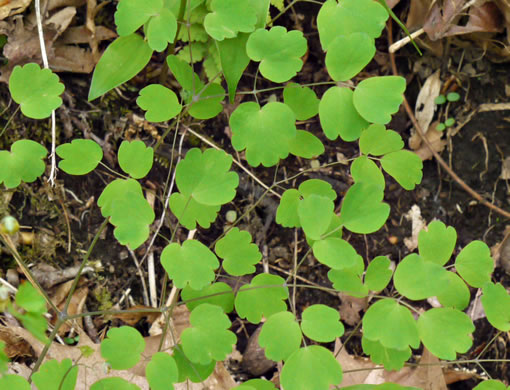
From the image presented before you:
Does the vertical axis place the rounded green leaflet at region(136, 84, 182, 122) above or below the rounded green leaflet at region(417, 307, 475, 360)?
above

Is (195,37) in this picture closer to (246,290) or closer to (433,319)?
(246,290)

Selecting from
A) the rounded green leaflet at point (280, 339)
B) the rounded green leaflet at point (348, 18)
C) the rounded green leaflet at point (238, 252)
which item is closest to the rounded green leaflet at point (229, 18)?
the rounded green leaflet at point (348, 18)

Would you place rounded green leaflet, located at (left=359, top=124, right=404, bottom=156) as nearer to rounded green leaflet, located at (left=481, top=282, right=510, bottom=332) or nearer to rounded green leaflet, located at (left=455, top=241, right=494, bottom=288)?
rounded green leaflet, located at (left=455, top=241, right=494, bottom=288)

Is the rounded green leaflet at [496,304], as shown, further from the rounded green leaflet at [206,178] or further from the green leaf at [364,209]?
the rounded green leaflet at [206,178]

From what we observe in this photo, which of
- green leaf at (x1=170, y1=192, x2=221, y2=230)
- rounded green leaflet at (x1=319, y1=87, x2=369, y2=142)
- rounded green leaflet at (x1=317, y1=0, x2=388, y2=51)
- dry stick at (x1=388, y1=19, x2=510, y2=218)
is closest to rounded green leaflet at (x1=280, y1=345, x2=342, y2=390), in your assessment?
green leaf at (x1=170, y1=192, x2=221, y2=230)

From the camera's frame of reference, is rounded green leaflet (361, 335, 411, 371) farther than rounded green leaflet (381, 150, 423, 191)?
No

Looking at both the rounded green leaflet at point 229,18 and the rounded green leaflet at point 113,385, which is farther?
the rounded green leaflet at point 229,18

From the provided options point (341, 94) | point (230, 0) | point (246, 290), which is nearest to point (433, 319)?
point (246, 290)
